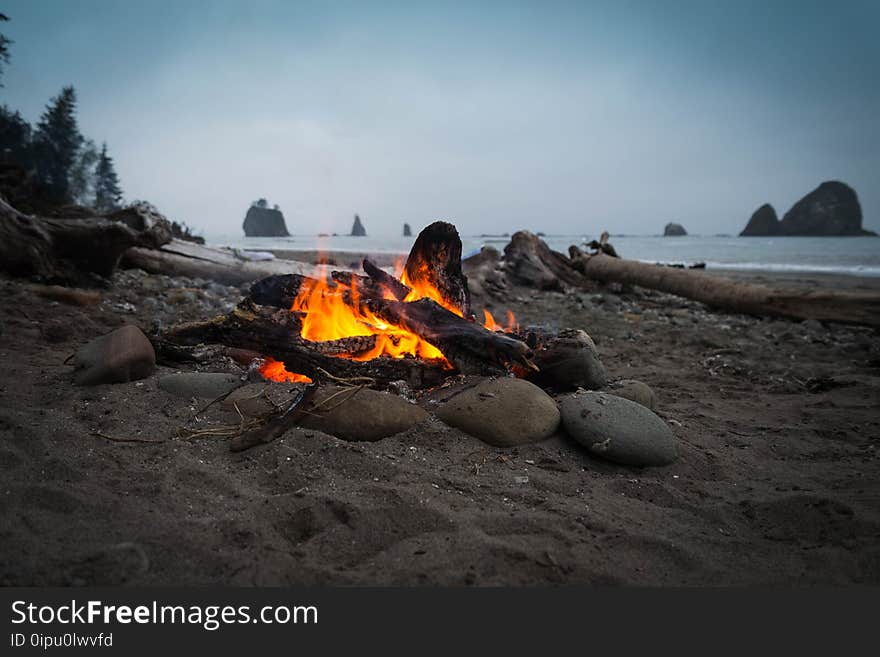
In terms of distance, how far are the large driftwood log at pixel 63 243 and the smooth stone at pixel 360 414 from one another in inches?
211

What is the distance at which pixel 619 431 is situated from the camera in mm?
2957

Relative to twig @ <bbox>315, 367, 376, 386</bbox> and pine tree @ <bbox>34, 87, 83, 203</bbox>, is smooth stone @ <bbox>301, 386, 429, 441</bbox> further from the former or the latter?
pine tree @ <bbox>34, 87, 83, 203</bbox>

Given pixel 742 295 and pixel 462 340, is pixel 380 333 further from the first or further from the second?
pixel 742 295

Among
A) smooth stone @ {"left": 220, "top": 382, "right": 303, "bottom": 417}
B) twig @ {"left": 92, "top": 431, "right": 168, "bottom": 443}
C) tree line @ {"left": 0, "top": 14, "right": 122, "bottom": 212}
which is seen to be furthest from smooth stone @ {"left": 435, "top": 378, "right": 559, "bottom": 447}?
tree line @ {"left": 0, "top": 14, "right": 122, "bottom": 212}

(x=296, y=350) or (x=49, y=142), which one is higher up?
(x=49, y=142)

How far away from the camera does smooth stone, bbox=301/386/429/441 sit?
2945mm

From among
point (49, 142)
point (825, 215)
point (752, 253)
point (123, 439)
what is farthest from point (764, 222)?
point (123, 439)

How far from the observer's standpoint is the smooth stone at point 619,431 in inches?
115

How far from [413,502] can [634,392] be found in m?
2.15

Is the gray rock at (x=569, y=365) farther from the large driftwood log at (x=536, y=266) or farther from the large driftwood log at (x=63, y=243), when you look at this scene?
the large driftwood log at (x=536, y=266)

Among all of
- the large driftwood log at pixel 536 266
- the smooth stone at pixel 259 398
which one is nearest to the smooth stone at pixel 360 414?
the smooth stone at pixel 259 398

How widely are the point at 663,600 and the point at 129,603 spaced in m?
1.74

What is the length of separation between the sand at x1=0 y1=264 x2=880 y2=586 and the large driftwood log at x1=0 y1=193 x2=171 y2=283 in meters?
2.95

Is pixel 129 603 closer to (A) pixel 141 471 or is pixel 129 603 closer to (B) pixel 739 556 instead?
(A) pixel 141 471
